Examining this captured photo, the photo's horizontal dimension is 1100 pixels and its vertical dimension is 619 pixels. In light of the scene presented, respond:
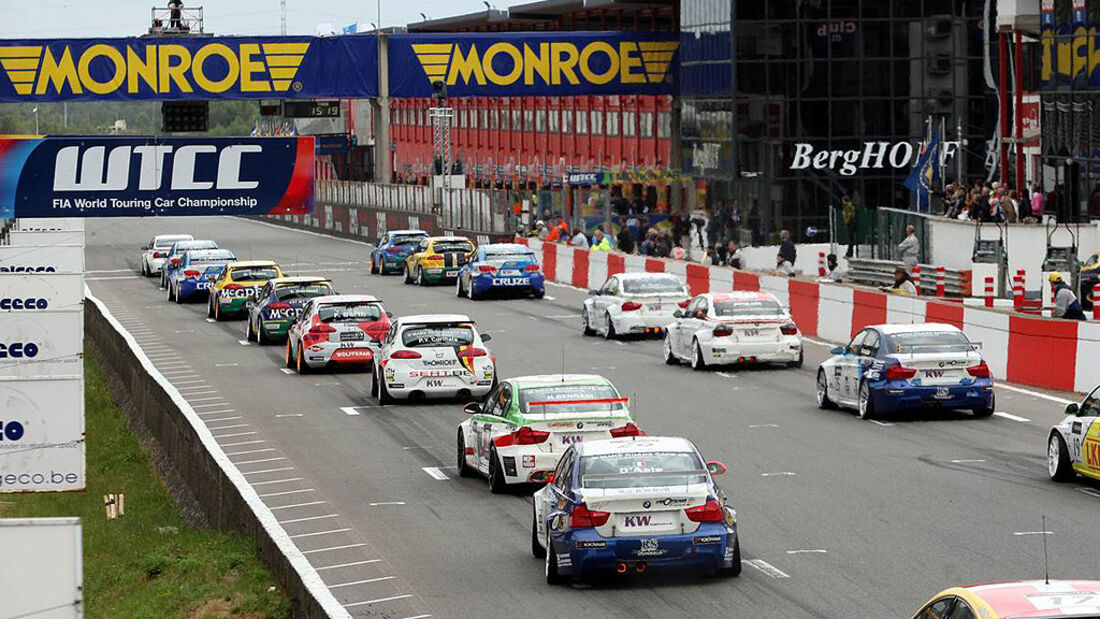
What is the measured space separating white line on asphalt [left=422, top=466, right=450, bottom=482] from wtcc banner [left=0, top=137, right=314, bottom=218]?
857 cm

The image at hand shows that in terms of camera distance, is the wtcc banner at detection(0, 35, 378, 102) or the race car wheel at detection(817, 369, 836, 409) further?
the wtcc banner at detection(0, 35, 378, 102)

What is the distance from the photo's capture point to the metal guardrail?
1682 inches

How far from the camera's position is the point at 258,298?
141 feet

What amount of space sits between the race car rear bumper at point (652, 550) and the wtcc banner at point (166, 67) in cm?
5359

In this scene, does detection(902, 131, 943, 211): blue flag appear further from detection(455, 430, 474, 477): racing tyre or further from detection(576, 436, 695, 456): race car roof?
detection(576, 436, 695, 456): race car roof

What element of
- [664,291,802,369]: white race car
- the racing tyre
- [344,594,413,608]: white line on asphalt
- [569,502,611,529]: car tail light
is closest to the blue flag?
[664,291,802,369]: white race car

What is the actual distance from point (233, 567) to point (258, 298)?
24.7m

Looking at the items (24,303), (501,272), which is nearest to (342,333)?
(24,303)

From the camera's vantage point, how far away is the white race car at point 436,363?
29734 mm

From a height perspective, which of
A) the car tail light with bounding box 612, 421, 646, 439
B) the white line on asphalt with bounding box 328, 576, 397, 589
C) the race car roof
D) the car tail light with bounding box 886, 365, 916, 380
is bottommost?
the white line on asphalt with bounding box 328, 576, 397, 589

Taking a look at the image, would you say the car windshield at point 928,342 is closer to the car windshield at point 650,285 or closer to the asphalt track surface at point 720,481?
the asphalt track surface at point 720,481

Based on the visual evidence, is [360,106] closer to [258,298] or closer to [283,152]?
[258,298]

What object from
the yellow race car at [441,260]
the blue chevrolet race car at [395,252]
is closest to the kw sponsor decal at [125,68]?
the blue chevrolet race car at [395,252]

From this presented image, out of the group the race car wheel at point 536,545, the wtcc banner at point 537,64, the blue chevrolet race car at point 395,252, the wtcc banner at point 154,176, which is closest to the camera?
the race car wheel at point 536,545
